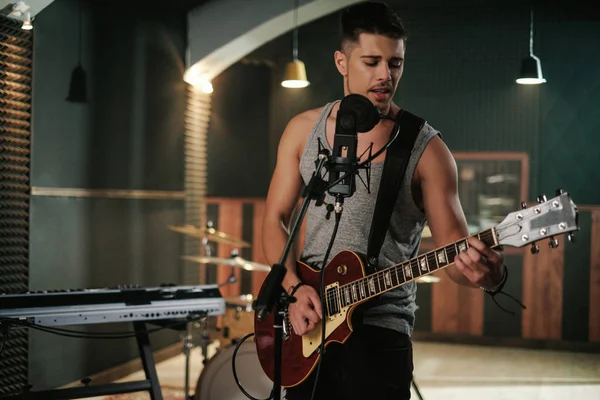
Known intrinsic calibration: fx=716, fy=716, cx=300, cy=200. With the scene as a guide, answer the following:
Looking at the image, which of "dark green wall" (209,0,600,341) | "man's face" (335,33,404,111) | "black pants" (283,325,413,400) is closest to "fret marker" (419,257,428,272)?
"black pants" (283,325,413,400)

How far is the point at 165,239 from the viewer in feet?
19.0

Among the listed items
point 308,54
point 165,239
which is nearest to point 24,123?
point 165,239

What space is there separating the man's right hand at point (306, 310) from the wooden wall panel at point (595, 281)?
4.71m

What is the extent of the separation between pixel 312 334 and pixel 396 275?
1.07 ft

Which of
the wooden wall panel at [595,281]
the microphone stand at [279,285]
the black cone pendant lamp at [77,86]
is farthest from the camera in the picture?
the wooden wall panel at [595,281]

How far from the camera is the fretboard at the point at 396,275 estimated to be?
1729 mm

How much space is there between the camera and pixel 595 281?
6047 millimetres

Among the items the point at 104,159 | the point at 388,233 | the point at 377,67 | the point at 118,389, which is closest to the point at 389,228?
the point at 388,233

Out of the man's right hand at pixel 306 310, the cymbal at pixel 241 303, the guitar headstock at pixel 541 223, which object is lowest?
the cymbal at pixel 241 303

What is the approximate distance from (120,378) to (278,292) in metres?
3.85

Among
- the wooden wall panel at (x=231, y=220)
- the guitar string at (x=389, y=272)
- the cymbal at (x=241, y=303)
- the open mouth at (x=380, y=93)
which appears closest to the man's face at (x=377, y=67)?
the open mouth at (x=380, y=93)

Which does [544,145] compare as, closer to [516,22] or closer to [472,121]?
[472,121]

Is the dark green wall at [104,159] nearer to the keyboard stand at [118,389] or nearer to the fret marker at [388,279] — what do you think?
the keyboard stand at [118,389]

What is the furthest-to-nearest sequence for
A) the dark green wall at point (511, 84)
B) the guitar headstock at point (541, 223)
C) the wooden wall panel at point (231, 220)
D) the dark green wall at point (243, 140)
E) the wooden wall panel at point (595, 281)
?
the dark green wall at point (243, 140) < the wooden wall panel at point (231, 220) < the wooden wall panel at point (595, 281) < the dark green wall at point (511, 84) < the guitar headstock at point (541, 223)
